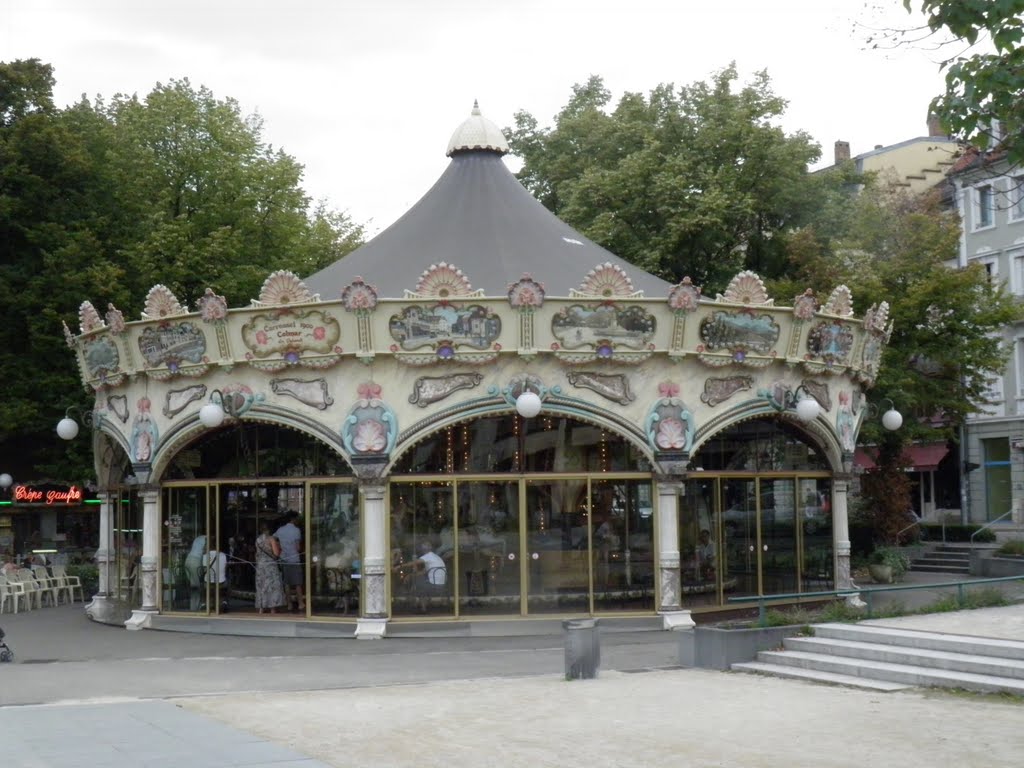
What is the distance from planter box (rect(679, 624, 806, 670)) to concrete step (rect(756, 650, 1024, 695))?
0.59 ft

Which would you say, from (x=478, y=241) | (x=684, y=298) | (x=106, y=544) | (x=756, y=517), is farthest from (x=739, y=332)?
(x=106, y=544)

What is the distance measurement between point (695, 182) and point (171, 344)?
18.8m

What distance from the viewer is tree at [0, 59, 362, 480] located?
3275 cm

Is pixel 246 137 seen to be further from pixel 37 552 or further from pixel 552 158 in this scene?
pixel 37 552

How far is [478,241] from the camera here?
23156 millimetres

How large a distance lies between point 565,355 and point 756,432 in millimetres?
4498

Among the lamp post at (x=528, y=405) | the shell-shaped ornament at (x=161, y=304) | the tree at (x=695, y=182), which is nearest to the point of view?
the lamp post at (x=528, y=405)

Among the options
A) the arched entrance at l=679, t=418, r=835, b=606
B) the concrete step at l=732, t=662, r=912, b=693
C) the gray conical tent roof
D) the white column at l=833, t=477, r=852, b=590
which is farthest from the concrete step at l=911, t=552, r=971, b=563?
the concrete step at l=732, t=662, r=912, b=693

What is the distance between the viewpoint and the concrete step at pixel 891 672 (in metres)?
13.1

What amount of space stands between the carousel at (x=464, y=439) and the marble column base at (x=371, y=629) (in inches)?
1.6

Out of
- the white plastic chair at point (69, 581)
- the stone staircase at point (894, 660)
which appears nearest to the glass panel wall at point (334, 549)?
the stone staircase at point (894, 660)

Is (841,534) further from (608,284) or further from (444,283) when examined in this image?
(444,283)

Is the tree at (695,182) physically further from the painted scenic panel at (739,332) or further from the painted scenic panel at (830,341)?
the painted scenic panel at (739,332)

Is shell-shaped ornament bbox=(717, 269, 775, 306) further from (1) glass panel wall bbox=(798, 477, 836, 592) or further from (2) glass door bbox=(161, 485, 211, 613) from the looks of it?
(2) glass door bbox=(161, 485, 211, 613)
